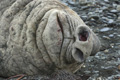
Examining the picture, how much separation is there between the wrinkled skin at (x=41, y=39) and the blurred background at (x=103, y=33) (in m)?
0.62

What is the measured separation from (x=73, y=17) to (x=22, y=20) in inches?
30.0

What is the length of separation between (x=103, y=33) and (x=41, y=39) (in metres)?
2.63

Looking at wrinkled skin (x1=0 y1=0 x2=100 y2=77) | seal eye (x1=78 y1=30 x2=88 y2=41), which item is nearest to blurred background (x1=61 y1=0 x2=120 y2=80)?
wrinkled skin (x1=0 y1=0 x2=100 y2=77)

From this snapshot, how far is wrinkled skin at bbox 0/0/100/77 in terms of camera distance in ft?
11.5

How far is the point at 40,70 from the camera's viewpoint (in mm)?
3863

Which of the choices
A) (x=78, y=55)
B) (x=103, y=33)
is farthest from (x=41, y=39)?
(x=103, y=33)

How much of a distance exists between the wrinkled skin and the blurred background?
24.3 inches

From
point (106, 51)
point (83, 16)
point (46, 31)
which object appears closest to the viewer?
point (46, 31)

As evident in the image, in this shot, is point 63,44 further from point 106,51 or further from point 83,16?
point 83,16

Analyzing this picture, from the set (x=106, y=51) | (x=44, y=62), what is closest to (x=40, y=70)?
(x=44, y=62)

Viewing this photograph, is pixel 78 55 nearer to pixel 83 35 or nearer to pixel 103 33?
pixel 83 35

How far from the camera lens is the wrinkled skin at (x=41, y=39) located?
11.5ft

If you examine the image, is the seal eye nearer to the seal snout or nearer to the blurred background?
the seal snout

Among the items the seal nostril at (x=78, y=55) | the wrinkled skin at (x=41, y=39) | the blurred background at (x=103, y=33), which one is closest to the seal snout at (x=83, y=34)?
the wrinkled skin at (x=41, y=39)
